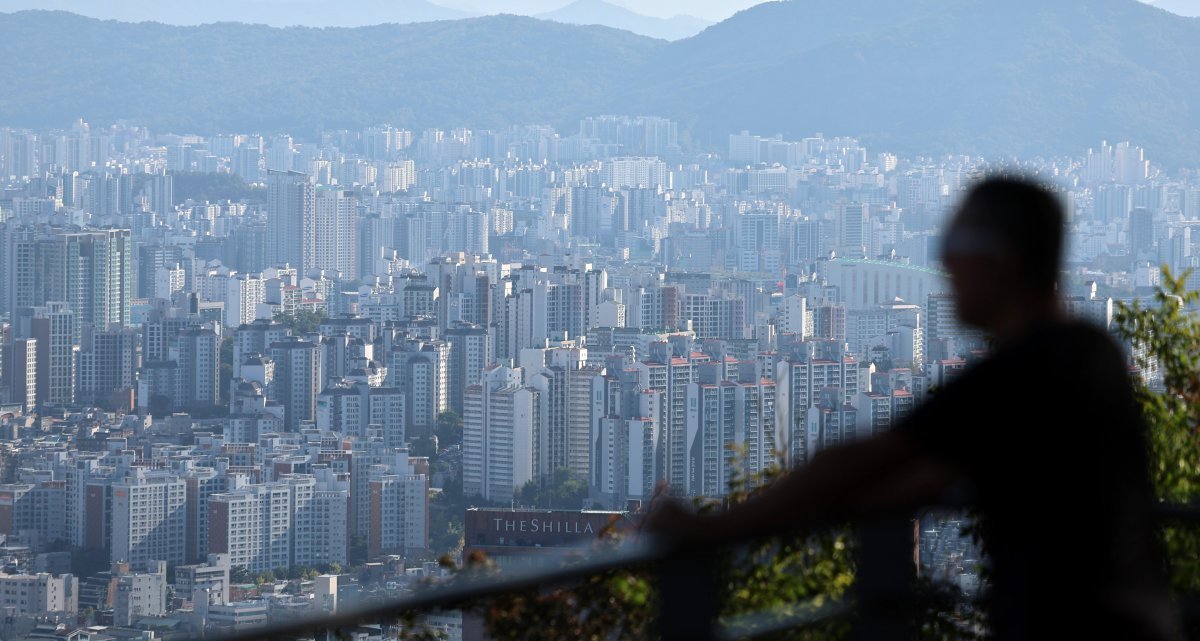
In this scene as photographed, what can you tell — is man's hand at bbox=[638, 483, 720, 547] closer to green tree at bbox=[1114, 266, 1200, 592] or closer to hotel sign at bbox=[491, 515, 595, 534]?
green tree at bbox=[1114, 266, 1200, 592]

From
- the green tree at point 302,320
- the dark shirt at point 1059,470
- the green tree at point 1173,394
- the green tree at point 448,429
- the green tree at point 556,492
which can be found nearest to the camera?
the dark shirt at point 1059,470

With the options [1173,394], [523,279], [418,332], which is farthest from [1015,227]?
[523,279]

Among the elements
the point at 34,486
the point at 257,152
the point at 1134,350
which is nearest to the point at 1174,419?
the point at 1134,350

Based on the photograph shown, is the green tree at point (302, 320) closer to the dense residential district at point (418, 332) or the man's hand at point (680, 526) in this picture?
the dense residential district at point (418, 332)

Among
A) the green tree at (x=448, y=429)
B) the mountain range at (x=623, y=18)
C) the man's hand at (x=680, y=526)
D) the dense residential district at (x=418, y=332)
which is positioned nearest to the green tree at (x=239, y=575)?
the dense residential district at (x=418, y=332)

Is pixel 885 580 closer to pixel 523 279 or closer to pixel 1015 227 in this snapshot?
pixel 1015 227

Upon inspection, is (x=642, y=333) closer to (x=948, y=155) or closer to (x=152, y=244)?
(x=152, y=244)
